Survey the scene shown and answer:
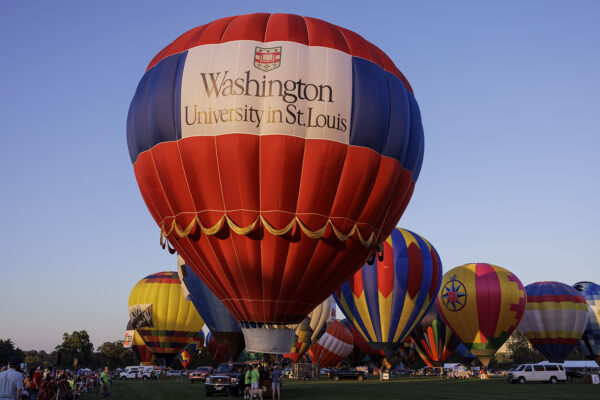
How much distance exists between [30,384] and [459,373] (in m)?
38.3

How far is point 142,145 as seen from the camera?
2016 centimetres

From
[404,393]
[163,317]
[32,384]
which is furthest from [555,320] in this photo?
[32,384]

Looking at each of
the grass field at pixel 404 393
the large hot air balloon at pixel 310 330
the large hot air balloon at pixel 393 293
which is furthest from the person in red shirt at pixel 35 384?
the large hot air balloon at pixel 310 330

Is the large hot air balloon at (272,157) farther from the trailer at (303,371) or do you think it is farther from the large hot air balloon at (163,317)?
the large hot air balloon at (163,317)

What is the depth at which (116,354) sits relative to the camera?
4806 inches

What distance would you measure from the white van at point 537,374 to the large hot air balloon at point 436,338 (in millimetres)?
15684

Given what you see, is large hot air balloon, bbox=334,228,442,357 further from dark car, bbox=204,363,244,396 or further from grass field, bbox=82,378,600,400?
dark car, bbox=204,363,244,396

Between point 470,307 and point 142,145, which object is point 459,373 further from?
point 142,145

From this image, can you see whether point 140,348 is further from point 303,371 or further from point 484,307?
point 484,307

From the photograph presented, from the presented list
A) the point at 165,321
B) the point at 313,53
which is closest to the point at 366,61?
the point at 313,53

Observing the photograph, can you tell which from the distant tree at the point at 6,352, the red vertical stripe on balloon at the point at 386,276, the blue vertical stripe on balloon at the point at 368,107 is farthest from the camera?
A: the distant tree at the point at 6,352

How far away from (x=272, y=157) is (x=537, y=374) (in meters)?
25.8

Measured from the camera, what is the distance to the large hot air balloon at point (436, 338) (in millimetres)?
51562

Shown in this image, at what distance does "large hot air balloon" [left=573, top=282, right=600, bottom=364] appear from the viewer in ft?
180
